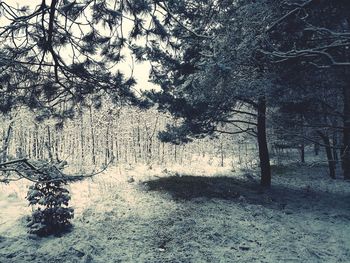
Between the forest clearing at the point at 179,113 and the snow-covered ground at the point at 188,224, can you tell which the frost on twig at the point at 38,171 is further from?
the snow-covered ground at the point at 188,224

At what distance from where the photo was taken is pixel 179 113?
11891 mm

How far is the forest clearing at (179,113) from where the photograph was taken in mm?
4297

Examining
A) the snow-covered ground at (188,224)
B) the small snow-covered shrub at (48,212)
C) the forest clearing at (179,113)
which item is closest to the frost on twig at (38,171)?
the forest clearing at (179,113)

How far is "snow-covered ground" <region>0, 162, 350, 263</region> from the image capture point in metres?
6.32

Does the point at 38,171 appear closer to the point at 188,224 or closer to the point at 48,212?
the point at 48,212

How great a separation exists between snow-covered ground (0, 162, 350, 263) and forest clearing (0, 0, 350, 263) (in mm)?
45

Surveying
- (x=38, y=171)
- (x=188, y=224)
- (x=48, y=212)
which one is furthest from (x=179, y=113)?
(x=38, y=171)

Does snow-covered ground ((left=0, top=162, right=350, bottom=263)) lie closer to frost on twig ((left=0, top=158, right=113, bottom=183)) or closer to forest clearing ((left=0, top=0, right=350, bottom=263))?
forest clearing ((left=0, top=0, right=350, bottom=263))

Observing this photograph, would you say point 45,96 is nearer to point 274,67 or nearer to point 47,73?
point 47,73

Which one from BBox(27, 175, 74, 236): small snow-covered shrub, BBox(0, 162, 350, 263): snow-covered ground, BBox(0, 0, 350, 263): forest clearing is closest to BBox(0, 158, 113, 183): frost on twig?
BBox(0, 0, 350, 263): forest clearing

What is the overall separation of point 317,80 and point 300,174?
10103 millimetres

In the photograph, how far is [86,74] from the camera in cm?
440

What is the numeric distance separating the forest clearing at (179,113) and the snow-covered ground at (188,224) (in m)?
0.04

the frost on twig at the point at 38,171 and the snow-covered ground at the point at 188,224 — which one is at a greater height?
the frost on twig at the point at 38,171
